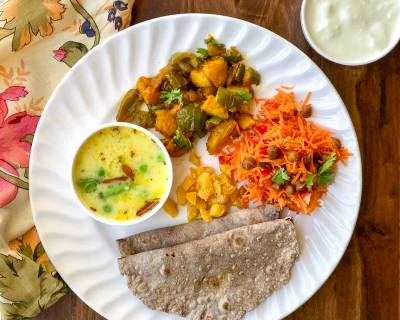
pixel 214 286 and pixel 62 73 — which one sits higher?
pixel 62 73

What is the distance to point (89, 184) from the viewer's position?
2.58m

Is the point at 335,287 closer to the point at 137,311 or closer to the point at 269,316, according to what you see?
the point at 269,316

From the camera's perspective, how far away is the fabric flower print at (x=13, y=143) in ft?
8.98

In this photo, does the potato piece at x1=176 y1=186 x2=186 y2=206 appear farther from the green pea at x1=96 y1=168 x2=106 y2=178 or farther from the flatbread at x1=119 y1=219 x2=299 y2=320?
the green pea at x1=96 y1=168 x2=106 y2=178

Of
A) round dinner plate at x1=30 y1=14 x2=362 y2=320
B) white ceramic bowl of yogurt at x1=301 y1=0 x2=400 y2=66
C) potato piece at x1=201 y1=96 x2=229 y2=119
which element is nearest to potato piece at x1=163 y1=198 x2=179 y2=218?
round dinner plate at x1=30 y1=14 x2=362 y2=320

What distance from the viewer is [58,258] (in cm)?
274

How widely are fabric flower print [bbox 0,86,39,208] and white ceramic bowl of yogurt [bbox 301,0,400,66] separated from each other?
1.48 m

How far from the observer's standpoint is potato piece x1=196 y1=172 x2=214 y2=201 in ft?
8.77

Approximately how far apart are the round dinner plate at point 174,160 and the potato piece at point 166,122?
0.17 metres

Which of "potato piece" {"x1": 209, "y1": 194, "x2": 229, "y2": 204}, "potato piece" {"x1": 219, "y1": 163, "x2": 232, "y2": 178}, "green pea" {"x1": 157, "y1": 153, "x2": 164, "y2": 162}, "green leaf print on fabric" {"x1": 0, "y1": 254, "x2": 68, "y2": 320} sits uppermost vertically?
"green pea" {"x1": 157, "y1": 153, "x2": 164, "y2": 162}

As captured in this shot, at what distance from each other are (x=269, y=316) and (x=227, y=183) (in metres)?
0.72

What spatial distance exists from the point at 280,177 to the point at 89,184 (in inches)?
36.2

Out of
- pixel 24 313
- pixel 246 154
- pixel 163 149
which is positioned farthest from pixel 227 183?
pixel 24 313

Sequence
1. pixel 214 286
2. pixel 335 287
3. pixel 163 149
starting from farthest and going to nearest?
pixel 335 287, pixel 214 286, pixel 163 149
